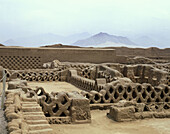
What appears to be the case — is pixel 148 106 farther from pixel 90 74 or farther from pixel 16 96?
pixel 90 74

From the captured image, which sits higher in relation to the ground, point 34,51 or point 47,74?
point 34,51

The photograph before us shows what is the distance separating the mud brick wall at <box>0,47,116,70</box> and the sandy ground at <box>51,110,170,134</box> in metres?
13.8

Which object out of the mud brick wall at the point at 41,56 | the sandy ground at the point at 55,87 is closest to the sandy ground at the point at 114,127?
the sandy ground at the point at 55,87

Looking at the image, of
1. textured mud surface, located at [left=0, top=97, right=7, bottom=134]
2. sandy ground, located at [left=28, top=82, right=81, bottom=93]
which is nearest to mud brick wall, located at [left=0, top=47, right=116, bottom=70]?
sandy ground, located at [left=28, top=82, right=81, bottom=93]

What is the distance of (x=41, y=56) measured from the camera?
1980cm

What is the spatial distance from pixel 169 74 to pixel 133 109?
7145 millimetres

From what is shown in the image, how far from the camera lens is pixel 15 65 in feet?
62.1

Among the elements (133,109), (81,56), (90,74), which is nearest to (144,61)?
(81,56)

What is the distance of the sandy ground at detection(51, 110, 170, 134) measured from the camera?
5359 millimetres

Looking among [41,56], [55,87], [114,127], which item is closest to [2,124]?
[114,127]

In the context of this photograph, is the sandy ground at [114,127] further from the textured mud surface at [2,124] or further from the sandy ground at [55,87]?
the sandy ground at [55,87]

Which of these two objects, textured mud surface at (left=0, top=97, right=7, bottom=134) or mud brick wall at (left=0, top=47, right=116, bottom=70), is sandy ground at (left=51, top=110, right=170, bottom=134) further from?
mud brick wall at (left=0, top=47, right=116, bottom=70)

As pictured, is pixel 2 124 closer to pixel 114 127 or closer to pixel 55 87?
pixel 114 127

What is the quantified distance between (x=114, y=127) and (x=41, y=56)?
1490 cm
